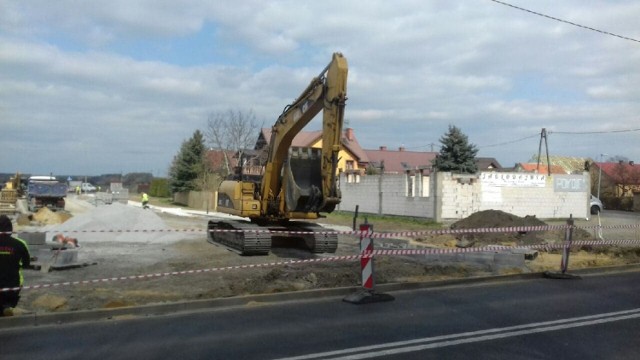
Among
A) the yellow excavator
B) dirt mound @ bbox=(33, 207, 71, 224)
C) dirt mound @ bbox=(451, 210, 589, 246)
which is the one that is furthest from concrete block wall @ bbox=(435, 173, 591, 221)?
dirt mound @ bbox=(33, 207, 71, 224)

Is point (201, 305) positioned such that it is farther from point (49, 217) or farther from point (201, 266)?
point (49, 217)

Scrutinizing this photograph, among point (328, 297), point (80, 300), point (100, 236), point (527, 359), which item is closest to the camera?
point (527, 359)

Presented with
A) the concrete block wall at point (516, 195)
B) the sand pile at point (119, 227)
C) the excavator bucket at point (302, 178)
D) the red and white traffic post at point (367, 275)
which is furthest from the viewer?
the concrete block wall at point (516, 195)

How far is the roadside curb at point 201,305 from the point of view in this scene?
866 centimetres

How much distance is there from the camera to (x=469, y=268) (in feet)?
47.4

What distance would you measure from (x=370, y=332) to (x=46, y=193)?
39409mm

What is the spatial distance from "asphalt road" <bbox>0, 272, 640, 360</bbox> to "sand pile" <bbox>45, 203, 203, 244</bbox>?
12.3m

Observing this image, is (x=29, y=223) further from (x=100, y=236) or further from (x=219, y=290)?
(x=219, y=290)

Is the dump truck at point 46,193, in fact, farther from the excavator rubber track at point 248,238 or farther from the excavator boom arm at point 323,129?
the excavator boom arm at point 323,129

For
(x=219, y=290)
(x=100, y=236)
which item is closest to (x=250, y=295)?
(x=219, y=290)

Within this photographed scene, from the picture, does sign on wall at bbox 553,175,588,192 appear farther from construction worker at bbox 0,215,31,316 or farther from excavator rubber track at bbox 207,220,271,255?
construction worker at bbox 0,215,31,316

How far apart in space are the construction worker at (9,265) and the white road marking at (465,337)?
442 centimetres

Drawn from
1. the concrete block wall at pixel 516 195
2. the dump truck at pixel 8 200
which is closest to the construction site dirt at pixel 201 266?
the concrete block wall at pixel 516 195

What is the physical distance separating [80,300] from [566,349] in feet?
24.2
